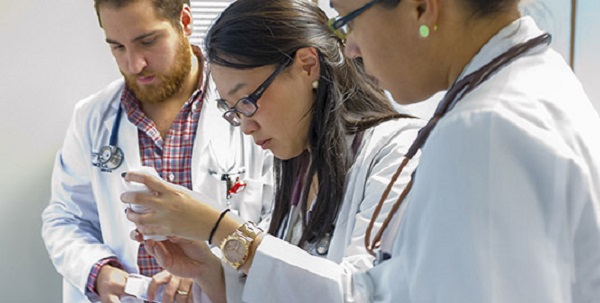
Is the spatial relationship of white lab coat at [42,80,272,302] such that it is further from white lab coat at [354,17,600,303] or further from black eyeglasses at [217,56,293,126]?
white lab coat at [354,17,600,303]

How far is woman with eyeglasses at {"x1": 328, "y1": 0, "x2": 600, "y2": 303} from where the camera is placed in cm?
79

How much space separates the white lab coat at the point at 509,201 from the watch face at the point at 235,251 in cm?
57

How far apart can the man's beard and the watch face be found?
115cm

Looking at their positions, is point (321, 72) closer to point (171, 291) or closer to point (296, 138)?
point (296, 138)

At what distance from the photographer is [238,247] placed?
1.40 metres

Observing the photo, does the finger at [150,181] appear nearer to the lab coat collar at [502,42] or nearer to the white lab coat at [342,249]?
the white lab coat at [342,249]

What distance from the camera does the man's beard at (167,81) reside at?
2449mm

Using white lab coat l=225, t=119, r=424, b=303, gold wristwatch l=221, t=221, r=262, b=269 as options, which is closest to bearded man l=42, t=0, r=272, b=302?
white lab coat l=225, t=119, r=424, b=303

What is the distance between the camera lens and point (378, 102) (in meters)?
1.73

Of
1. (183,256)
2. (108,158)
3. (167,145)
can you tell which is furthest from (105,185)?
(183,256)

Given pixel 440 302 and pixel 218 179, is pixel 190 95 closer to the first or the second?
pixel 218 179

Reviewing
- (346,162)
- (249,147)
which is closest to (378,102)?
(346,162)

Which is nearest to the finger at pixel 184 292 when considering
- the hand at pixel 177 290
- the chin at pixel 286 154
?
the hand at pixel 177 290

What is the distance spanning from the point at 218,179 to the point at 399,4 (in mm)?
1441
